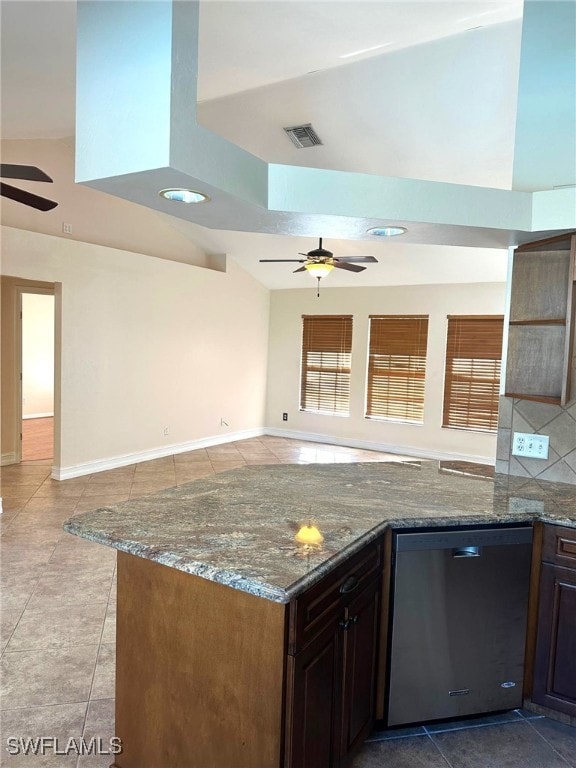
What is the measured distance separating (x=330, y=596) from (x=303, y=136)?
426cm

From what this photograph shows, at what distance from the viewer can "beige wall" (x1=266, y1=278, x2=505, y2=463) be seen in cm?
701

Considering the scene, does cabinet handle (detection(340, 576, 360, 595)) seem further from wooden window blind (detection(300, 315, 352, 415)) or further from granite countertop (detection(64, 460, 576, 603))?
wooden window blind (detection(300, 315, 352, 415))

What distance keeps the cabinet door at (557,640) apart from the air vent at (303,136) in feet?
13.1

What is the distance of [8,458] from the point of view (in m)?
6.09

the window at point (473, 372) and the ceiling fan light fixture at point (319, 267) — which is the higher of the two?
the ceiling fan light fixture at point (319, 267)

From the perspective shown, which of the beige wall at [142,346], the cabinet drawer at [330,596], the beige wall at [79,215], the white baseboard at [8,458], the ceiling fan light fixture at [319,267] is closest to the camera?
the cabinet drawer at [330,596]

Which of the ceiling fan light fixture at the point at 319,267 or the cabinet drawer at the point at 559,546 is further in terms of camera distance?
the ceiling fan light fixture at the point at 319,267

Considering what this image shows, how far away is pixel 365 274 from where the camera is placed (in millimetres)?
7348

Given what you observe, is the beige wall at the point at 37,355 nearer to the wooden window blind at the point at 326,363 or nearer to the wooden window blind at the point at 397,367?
the wooden window blind at the point at 326,363

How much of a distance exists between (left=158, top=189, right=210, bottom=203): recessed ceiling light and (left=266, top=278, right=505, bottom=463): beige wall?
231 inches

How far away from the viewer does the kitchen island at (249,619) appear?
4.61ft

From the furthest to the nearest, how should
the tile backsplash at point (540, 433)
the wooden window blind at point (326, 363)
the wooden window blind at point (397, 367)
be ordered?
the wooden window blind at point (326, 363)
the wooden window blind at point (397, 367)
the tile backsplash at point (540, 433)

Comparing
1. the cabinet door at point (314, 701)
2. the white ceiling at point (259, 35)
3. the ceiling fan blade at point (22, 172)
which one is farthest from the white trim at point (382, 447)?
the ceiling fan blade at point (22, 172)

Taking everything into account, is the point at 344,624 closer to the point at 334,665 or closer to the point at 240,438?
the point at 334,665
